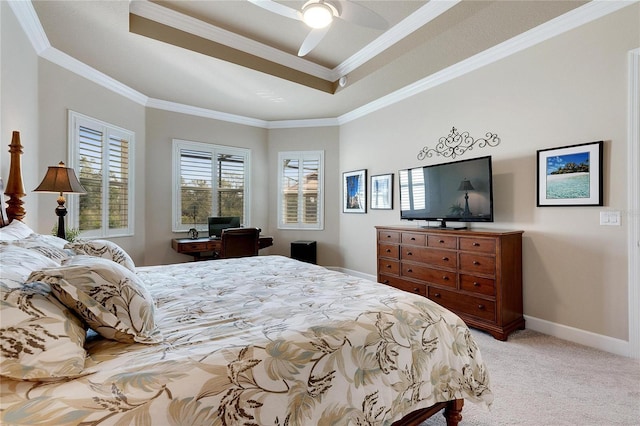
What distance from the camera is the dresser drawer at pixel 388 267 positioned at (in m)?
3.73

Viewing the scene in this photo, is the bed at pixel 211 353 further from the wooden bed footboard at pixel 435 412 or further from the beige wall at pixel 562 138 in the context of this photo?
Answer: the beige wall at pixel 562 138

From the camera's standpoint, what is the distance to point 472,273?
115 inches

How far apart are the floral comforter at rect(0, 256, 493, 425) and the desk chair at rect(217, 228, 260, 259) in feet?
6.36

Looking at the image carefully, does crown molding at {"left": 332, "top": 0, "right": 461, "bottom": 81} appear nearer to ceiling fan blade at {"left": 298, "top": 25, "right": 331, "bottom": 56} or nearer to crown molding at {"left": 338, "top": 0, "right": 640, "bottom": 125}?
crown molding at {"left": 338, "top": 0, "right": 640, "bottom": 125}

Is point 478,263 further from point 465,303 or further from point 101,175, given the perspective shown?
point 101,175

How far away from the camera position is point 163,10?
288 centimetres

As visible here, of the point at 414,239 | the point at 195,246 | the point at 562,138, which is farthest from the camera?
the point at 195,246

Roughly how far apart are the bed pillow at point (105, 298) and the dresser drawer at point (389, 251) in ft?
10.0

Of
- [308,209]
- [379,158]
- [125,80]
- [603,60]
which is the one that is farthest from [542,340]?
[125,80]

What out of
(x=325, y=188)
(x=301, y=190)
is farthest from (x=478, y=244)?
(x=301, y=190)

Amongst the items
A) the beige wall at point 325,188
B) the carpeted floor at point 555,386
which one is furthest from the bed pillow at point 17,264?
the beige wall at point 325,188

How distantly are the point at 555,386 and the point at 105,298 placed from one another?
2.74 meters

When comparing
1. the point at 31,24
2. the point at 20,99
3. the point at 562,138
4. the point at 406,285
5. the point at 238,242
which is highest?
the point at 31,24

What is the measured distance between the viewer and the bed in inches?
30.8
